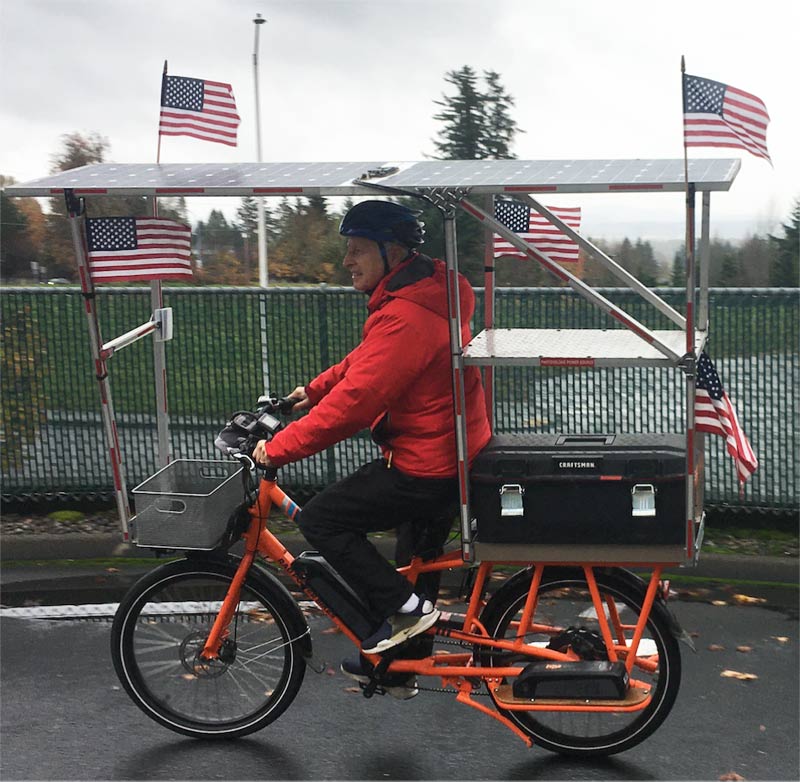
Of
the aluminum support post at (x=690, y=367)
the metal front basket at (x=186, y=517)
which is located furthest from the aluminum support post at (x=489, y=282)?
the metal front basket at (x=186, y=517)

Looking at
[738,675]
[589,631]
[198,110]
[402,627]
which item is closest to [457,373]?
[402,627]

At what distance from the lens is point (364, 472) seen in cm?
447

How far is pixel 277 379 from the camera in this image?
816 cm

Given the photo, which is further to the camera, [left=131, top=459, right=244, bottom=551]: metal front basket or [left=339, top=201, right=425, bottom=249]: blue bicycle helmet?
[left=131, top=459, right=244, bottom=551]: metal front basket

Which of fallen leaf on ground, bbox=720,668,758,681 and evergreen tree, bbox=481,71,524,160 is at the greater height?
evergreen tree, bbox=481,71,524,160

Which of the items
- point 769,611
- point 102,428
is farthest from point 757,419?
point 102,428

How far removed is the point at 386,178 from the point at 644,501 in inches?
57.8

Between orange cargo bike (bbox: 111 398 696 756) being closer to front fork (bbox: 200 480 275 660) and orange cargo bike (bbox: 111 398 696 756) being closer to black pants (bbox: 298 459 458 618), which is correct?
front fork (bbox: 200 480 275 660)

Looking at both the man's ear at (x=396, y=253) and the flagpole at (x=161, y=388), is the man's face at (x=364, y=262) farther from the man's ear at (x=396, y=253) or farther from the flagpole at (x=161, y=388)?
the flagpole at (x=161, y=388)

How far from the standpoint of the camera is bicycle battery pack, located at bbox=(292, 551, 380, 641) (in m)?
4.60

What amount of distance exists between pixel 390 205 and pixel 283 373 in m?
3.82

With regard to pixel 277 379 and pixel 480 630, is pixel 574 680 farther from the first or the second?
pixel 277 379

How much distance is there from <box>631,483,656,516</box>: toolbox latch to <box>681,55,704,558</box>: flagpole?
123 millimetres

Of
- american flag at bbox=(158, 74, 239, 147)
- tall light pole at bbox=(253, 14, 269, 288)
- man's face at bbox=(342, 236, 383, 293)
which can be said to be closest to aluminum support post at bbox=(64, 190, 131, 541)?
american flag at bbox=(158, 74, 239, 147)
